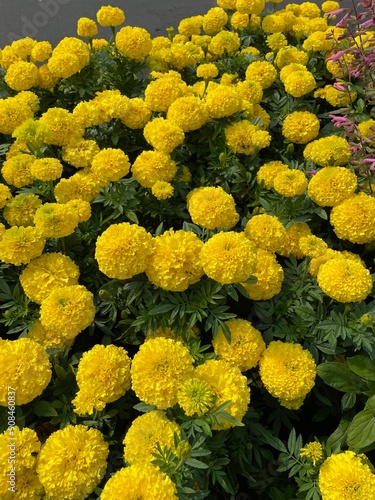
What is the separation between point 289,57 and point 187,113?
1024mm

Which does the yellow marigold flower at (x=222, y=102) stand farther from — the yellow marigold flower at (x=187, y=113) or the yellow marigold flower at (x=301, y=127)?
the yellow marigold flower at (x=301, y=127)

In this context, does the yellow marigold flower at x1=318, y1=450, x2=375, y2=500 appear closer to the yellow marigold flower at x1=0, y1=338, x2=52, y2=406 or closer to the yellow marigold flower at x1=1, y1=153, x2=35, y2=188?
the yellow marigold flower at x1=0, y1=338, x2=52, y2=406

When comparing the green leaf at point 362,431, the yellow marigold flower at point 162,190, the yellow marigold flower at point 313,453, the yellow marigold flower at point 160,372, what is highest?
the yellow marigold flower at point 162,190

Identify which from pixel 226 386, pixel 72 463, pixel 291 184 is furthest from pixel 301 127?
pixel 72 463

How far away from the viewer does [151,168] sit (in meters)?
1.93

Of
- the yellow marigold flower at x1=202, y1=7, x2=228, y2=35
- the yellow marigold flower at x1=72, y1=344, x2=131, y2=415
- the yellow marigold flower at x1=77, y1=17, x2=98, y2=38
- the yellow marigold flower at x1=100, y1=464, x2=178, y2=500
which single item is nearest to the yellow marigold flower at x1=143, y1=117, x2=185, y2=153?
the yellow marigold flower at x1=72, y1=344, x2=131, y2=415

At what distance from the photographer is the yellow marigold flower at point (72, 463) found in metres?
1.23

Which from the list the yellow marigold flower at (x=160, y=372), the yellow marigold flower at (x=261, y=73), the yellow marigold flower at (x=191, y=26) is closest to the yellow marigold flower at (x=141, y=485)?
the yellow marigold flower at (x=160, y=372)

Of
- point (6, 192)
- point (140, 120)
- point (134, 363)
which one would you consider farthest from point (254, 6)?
point (134, 363)

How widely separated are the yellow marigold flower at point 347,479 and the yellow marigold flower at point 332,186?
0.90 m

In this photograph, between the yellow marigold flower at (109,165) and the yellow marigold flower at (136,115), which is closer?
the yellow marigold flower at (109,165)

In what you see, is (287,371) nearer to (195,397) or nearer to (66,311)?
(195,397)

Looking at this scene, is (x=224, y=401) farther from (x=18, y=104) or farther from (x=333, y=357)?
(x=18, y=104)

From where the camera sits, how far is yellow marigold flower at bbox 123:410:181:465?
1237 millimetres
